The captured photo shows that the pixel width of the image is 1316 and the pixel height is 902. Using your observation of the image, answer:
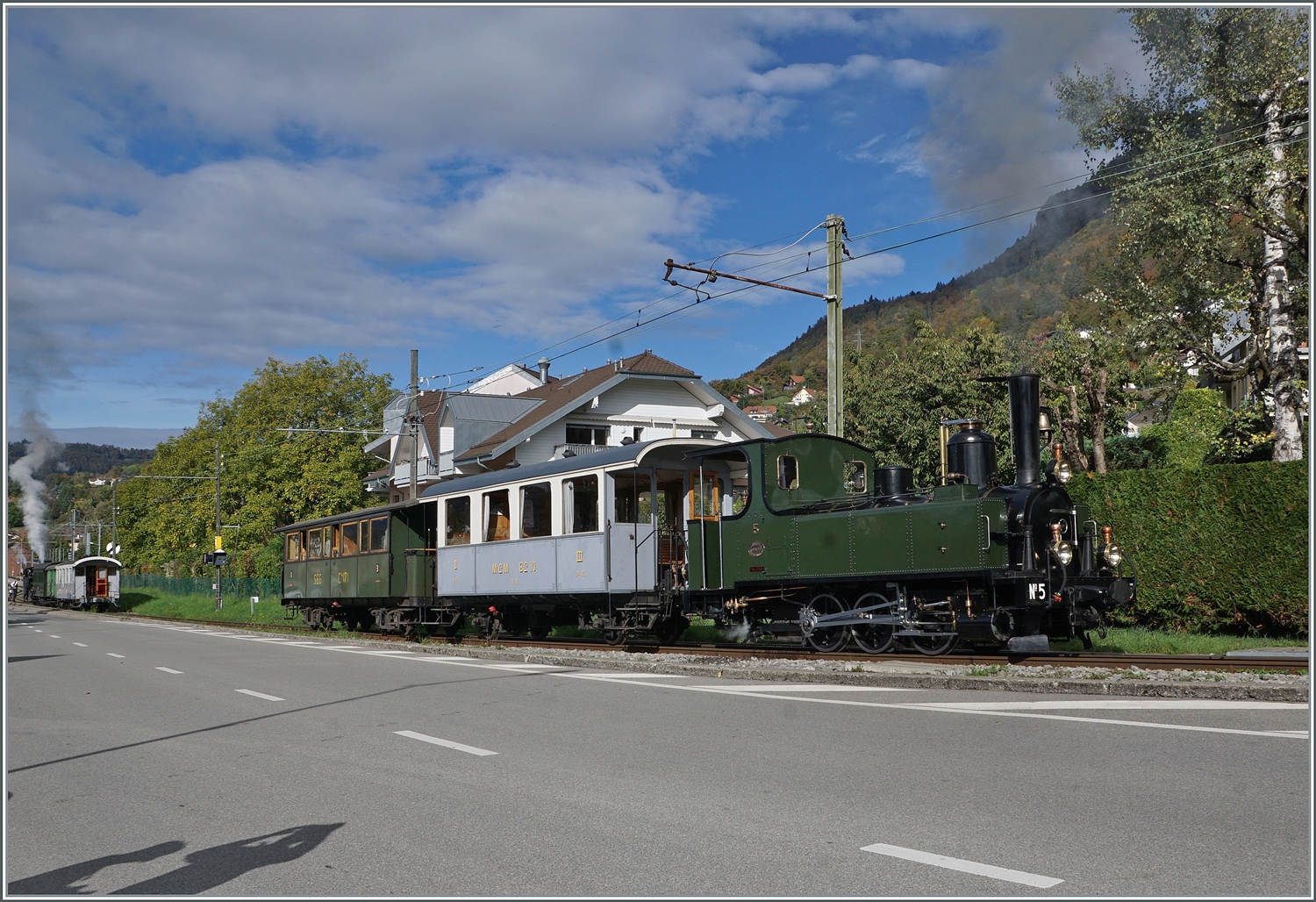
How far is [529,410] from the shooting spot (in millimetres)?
43250

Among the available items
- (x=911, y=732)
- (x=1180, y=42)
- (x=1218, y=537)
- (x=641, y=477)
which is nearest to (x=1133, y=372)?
(x=1180, y=42)

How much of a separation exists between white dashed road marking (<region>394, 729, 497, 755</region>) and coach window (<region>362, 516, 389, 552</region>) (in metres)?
14.7

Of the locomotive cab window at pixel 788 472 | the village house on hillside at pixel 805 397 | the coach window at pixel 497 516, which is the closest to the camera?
the locomotive cab window at pixel 788 472

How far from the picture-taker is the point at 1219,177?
19484mm

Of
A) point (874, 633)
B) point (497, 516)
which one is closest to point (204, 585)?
point (497, 516)

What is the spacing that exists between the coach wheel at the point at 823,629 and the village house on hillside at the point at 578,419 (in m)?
21.1

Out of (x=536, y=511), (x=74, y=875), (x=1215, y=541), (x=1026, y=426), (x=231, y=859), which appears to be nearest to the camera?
(x=74, y=875)

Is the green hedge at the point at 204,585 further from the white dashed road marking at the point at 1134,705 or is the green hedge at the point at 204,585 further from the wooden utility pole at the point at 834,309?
the white dashed road marking at the point at 1134,705

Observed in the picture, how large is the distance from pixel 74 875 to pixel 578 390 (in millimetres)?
35306

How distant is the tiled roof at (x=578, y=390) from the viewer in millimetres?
37938

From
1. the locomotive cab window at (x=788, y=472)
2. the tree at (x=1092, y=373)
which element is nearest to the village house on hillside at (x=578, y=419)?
the tree at (x=1092, y=373)

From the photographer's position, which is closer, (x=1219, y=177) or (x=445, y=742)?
(x=445, y=742)

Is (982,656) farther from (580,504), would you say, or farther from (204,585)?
(204,585)

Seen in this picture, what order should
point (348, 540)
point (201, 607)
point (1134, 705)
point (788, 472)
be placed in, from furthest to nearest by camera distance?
point (201, 607), point (348, 540), point (788, 472), point (1134, 705)
